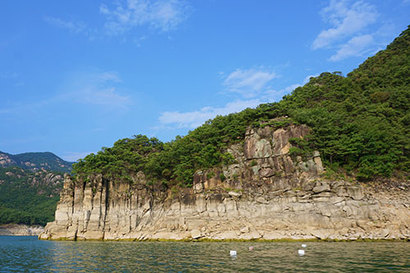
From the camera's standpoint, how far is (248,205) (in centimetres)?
4125

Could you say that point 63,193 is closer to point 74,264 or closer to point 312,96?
point 74,264

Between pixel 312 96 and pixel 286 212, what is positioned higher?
pixel 312 96

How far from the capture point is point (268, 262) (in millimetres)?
18625

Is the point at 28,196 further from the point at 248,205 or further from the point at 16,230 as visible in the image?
the point at 248,205

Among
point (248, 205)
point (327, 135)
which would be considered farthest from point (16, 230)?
point (327, 135)

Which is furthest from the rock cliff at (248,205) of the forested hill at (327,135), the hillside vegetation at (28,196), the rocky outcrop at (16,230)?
the hillside vegetation at (28,196)

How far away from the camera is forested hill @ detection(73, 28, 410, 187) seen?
40.8 meters

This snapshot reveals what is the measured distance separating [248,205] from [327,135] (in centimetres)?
1554

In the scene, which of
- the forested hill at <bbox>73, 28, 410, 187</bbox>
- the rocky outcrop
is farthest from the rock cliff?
the rocky outcrop

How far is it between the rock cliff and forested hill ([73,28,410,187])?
6.47 feet

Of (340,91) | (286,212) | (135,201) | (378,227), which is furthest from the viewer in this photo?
(340,91)

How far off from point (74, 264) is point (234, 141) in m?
33.8

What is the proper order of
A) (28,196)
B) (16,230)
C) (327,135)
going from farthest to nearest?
(28,196) → (16,230) → (327,135)

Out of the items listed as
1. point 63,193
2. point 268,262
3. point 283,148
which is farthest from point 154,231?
point 268,262
